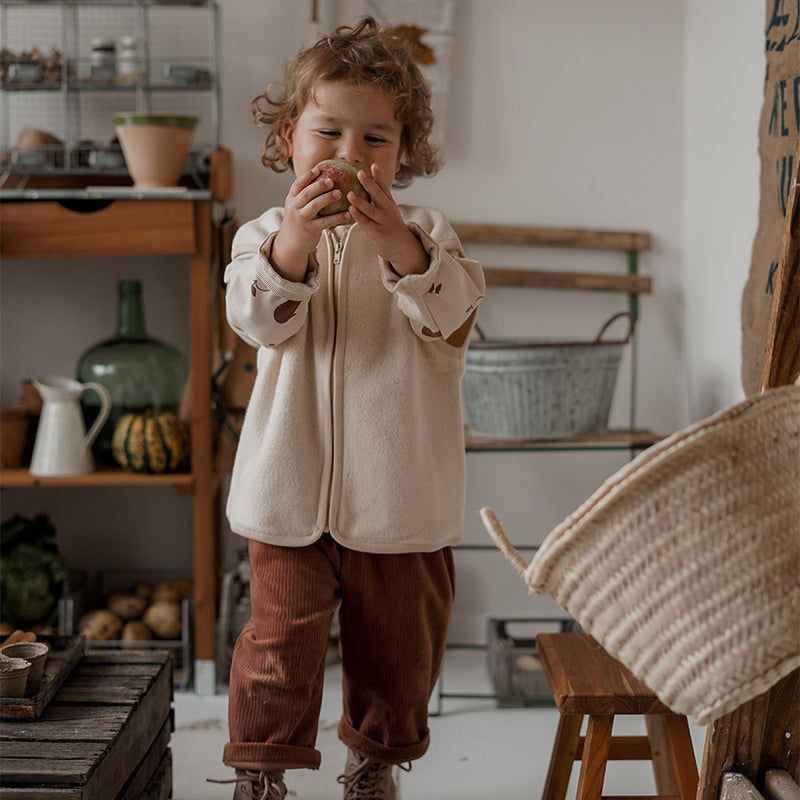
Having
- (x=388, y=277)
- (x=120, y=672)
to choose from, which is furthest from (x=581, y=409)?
(x=120, y=672)

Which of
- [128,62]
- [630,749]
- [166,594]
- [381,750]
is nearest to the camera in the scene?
[381,750]

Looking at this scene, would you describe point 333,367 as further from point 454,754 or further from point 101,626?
point 101,626

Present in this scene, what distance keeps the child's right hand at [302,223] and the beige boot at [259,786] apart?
0.68 meters

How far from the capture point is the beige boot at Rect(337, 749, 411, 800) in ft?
4.72

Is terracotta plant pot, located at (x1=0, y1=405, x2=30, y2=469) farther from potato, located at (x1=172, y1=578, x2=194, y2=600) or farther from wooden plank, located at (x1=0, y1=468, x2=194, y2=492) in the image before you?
potato, located at (x1=172, y1=578, x2=194, y2=600)

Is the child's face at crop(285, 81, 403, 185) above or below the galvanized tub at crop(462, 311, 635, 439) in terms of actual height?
above

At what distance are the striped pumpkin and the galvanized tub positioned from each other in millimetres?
682

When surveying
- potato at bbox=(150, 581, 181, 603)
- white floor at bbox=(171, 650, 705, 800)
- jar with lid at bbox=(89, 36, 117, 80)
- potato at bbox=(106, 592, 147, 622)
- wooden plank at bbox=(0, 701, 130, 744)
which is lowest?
white floor at bbox=(171, 650, 705, 800)

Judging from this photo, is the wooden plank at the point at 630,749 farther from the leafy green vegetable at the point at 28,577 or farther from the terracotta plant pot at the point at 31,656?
the leafy green vegetable at the point at 28,577

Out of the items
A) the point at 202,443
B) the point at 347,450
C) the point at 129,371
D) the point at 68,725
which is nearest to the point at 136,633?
the point at 202,443

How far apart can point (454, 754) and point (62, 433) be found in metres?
1.10

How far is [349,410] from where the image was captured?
1368 mm

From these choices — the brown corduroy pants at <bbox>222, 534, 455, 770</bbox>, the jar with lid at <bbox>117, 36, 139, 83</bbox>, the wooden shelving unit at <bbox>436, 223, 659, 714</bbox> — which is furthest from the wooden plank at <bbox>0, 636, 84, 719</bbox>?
the jar with lid at <bbox>117, 36, 139, 83</bbox>

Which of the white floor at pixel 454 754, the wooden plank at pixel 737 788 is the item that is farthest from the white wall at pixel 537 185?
the wooden plank at pixel 737 788
